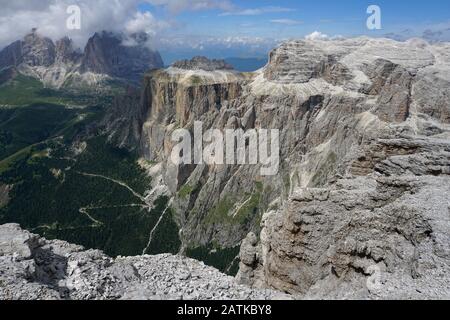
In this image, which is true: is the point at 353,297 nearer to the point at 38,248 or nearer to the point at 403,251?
the point at 403,251

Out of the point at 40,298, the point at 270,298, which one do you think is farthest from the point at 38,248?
the point at 270,298

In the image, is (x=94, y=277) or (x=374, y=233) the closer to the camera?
(x=94, y=277)

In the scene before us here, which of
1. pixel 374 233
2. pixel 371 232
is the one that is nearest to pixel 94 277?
pixel 371 232

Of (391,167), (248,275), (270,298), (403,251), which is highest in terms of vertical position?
(391,167)

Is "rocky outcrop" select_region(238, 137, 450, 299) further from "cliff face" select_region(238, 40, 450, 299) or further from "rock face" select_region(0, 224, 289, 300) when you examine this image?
"rock face" select_region(0, 224, 289, 300)

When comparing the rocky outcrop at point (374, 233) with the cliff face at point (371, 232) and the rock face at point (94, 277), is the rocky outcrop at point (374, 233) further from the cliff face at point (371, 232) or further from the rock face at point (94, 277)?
the rock face at point (94, 277)

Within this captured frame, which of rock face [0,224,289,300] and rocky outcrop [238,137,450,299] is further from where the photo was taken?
rock face [0,224,289,300]

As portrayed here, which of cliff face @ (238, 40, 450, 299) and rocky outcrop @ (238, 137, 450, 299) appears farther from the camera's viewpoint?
cliff face @ (238, 40, 450, 299)

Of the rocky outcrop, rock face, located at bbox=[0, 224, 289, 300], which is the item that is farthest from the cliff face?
rock face, located at bbox=[0, 224, 289, 300]

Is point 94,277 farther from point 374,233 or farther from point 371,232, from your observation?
point 374,233
